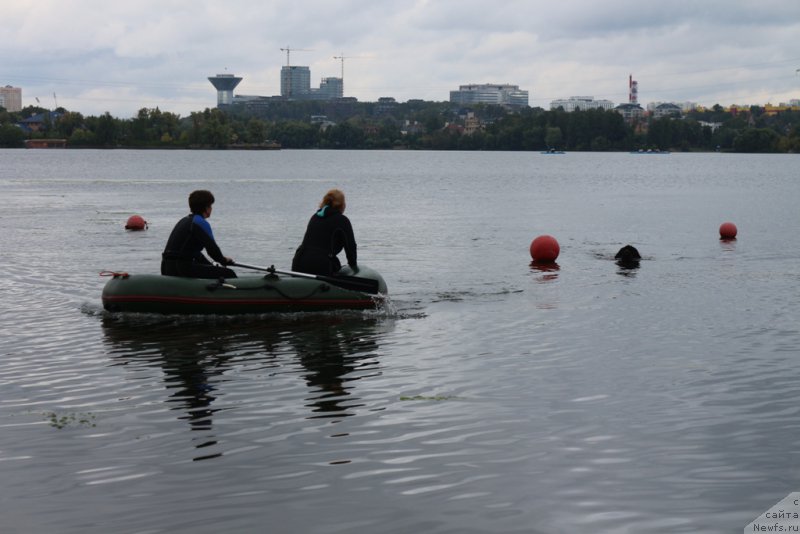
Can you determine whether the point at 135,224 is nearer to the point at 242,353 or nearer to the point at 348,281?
the point at 348,281

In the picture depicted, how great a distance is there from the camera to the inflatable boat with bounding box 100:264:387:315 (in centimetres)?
1568

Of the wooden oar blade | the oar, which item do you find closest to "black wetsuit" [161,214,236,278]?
the oar

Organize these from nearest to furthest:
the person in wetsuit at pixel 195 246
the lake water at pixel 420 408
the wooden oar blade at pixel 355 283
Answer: the lake water at pixel 420 408 → the person in wetsuit at pixel 195 246 → the wooden oar blade at pixel 355 283

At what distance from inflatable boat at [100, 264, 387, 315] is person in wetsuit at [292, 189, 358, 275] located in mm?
290

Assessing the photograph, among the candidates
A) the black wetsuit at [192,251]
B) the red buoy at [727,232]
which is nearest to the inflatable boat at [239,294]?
the black wetsuit at [192,251]

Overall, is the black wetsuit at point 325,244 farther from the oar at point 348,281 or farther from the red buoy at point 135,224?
the red buoy at point 135,224

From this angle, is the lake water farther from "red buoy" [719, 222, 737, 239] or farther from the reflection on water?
"red buoy" [719, 222, 737, 239]

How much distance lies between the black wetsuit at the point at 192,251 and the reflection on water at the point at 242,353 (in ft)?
2.48

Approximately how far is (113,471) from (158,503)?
2.97 feet

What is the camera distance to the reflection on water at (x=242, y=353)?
1078cm

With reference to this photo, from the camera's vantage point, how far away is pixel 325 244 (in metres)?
16.4

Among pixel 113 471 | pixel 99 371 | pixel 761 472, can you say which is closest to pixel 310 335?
pixel 99 371

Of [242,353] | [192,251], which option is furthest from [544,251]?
[242,353]

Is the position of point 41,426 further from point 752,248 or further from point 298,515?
point 752,248
